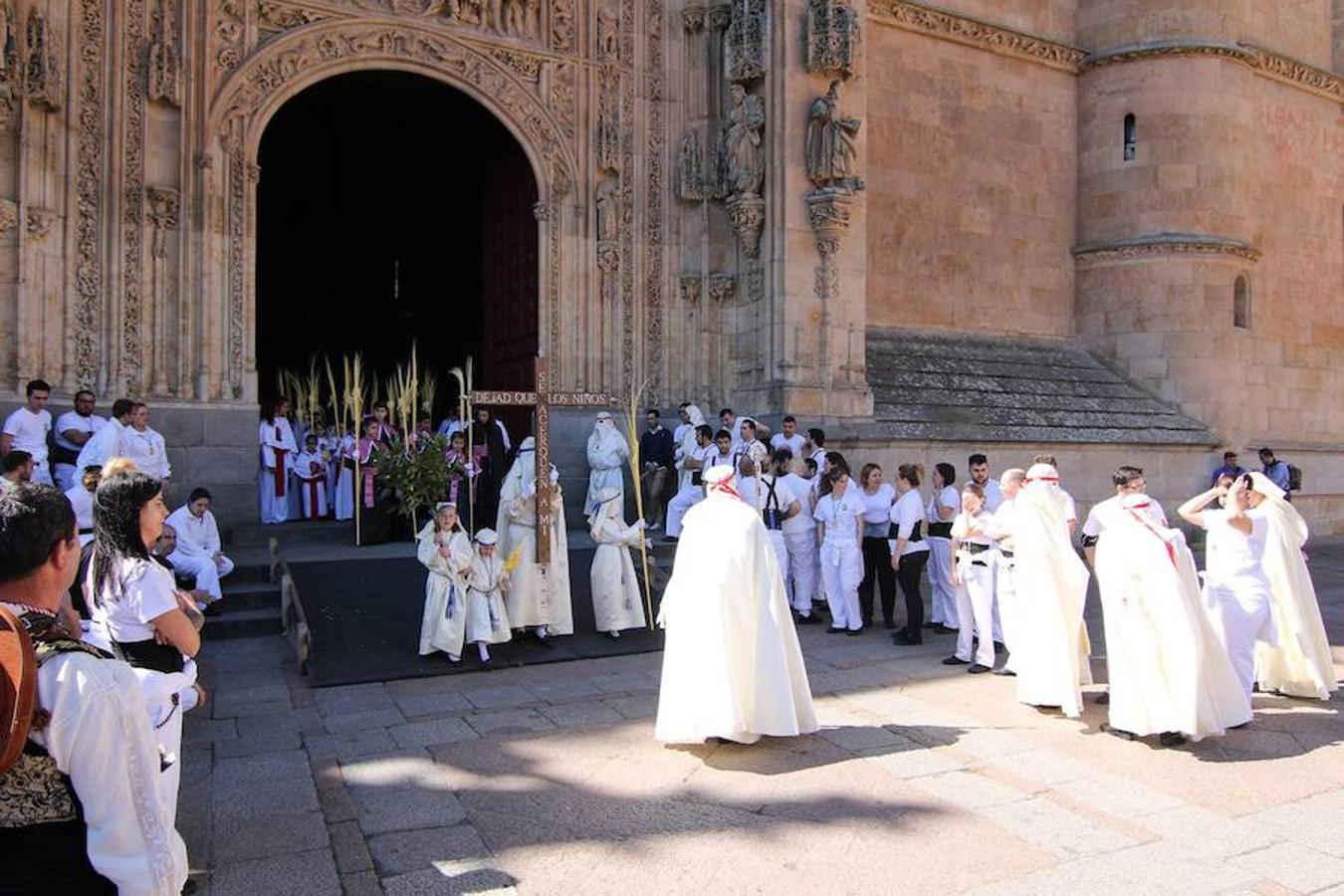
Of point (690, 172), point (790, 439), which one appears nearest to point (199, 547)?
point (790, 439)

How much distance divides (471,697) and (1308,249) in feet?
60.1

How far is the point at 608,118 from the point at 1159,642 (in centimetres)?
1073

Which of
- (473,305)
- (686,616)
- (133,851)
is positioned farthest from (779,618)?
(473,305)

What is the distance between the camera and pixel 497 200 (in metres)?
15.3

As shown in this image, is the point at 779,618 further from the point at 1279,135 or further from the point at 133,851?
the point at 1279,135

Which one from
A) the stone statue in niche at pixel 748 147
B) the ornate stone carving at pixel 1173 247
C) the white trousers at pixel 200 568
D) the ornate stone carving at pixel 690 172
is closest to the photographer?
the white trousers at pixel 200 568

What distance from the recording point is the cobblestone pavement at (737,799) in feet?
14.1

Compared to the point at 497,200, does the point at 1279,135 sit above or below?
above

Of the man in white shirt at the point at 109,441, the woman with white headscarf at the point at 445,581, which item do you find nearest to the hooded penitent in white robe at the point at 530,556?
the woman with white headscarf at the point at 445,581

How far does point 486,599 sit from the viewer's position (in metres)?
8.16

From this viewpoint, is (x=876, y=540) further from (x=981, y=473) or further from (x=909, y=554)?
(x=981, y=473)

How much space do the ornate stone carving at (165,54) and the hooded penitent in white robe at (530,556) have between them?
6.40 metres

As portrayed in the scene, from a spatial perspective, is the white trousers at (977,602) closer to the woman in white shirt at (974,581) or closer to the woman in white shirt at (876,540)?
the woman in white shirt at (974,581)

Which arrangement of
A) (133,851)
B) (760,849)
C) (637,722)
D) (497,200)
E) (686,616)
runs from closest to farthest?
(133,851) < (760,849) < (686,616) < (637,722) < (497,200)
